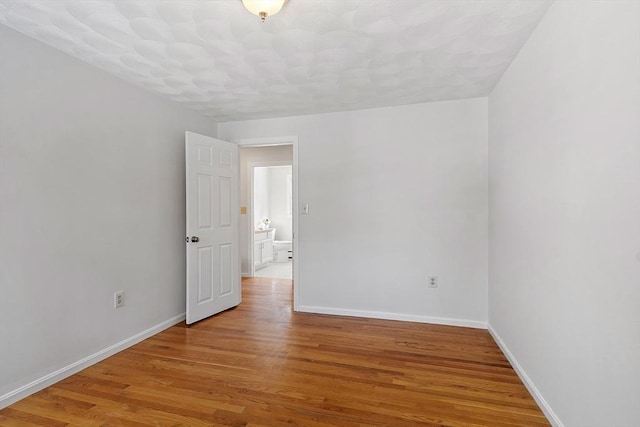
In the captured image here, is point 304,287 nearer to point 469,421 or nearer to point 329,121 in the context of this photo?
point 329,121

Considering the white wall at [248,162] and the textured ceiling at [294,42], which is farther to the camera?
the white wall at [248,162]

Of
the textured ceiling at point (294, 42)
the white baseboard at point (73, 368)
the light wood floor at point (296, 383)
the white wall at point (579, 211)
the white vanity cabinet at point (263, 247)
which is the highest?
the textured ceiling at point (294, 42)

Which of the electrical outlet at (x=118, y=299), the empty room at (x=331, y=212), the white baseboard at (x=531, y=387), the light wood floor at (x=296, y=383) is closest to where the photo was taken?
the empty room at (x=331, y=212)

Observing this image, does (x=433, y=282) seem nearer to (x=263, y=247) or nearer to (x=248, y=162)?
(x=248, y=162)

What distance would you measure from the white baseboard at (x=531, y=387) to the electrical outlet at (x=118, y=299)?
3.25 metres

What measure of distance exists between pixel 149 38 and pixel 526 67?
2562 millimetres

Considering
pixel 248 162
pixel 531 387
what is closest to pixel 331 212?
pixel 531 387

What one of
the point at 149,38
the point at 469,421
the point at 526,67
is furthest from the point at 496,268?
the point at 149,38

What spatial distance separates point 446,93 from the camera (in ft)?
10.2

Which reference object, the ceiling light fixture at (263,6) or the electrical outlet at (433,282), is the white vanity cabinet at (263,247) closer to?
the electrical outlet at (433,282)

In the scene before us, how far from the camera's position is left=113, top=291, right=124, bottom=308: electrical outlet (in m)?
2.71

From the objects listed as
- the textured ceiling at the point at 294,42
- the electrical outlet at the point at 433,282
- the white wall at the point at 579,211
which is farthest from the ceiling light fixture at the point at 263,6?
the electrical outlet at the point at 433,282

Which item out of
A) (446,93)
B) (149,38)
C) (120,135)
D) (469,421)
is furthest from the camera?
(446,93)

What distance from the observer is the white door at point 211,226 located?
10.9 feet
